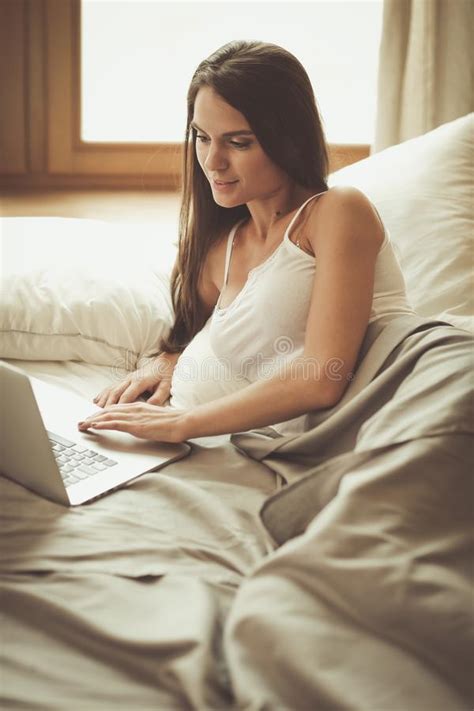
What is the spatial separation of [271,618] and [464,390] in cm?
37

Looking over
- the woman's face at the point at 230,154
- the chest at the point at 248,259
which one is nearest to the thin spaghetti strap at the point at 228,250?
the chest at the point at 248,259

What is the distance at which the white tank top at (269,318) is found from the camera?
1275 millimetres

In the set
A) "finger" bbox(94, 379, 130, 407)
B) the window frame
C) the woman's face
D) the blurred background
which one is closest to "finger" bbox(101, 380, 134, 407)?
"finger" bbox(94, 379, 130, 407)

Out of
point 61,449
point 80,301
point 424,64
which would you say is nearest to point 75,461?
point 61,449

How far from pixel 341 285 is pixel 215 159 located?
0.33 metres

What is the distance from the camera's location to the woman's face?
130 centimetres

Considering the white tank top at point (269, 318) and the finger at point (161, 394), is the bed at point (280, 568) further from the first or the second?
the finger at point (161, 394)

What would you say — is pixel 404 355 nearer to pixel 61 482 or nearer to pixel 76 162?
pixel 61 482

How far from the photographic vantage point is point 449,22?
2377 mm

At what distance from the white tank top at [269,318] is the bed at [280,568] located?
0.37ft

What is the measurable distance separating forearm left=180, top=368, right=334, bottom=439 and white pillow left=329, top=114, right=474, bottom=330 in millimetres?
474

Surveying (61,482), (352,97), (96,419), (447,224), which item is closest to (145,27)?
(352,97)

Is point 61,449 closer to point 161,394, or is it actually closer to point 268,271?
point 161,394

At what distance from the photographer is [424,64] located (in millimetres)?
2389
